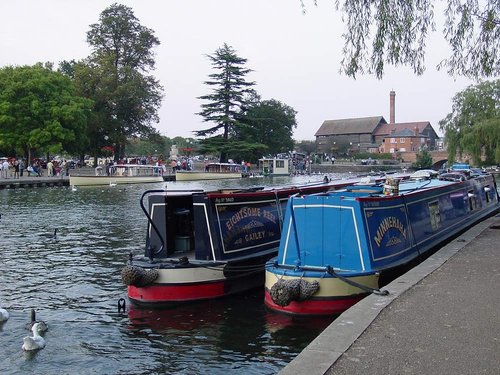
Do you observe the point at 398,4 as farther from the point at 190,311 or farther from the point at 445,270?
the point at 190,311

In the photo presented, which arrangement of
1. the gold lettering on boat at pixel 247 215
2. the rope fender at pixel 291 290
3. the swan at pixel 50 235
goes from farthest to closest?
the swan at pixel 50 235 < the gold lettering on boat at pixel 247 215 < the rope fender at pixel 291 290

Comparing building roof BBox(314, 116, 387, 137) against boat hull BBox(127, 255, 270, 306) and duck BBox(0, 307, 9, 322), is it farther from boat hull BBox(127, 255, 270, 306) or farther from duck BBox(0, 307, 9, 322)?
duck BBox(0, 307, 9, 322)

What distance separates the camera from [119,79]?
6488 cm

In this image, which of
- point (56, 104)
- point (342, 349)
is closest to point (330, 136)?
point (56, 104)

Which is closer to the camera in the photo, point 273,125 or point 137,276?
point 137,276

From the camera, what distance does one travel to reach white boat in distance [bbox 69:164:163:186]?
48.0m

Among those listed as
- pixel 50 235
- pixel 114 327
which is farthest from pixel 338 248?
pixel 50 235

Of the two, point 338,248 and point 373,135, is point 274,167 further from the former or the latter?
point 338,248

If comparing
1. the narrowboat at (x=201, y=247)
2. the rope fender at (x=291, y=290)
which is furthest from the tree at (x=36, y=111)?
the rope fender at (x=291, y=290)

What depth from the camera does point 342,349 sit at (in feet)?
20.5

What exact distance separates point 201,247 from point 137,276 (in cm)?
160

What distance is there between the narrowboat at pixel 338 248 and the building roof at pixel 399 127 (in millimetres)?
117703

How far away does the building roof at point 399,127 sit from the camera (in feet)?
414

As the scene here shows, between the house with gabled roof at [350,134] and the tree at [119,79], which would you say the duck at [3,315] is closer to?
the tree at [119,79]
